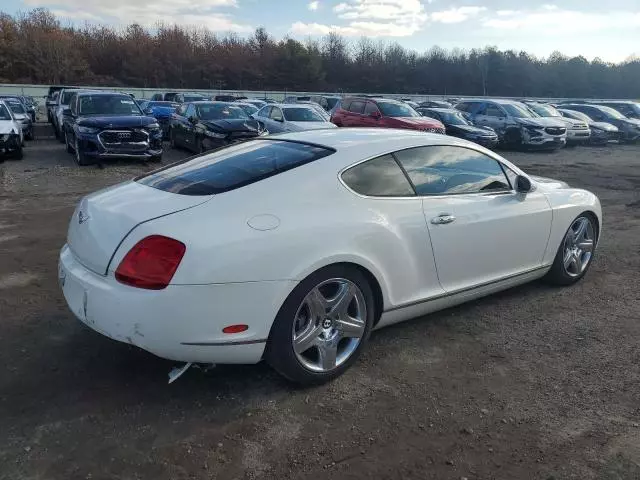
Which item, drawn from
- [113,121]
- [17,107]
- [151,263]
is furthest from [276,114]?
[151,263]

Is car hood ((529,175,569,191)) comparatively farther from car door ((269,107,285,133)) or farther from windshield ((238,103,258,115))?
windshield ((238,103,258,115))

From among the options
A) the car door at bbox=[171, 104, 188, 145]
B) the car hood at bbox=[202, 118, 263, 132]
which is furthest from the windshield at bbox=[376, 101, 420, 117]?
the car door at bbox=[171, 104, 188, 145]

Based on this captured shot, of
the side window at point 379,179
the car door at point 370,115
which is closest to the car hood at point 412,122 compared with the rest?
the car door at point 370,115

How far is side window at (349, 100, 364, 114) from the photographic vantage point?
18781mm

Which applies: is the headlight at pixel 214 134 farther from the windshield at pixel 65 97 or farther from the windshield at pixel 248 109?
the windshield at pixel 65 97

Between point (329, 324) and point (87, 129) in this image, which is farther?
point (87, 129)

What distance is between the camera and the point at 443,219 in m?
3.89

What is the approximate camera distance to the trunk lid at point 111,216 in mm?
3107

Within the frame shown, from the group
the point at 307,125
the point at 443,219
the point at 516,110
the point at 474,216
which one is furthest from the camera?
the point at 516,110

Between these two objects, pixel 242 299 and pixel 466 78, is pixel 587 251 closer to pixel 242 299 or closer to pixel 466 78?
pixel 242 299

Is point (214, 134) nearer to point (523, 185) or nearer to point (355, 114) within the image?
point (355, 114)

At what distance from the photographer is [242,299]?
2.97 metres

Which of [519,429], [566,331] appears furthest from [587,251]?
[519,429]

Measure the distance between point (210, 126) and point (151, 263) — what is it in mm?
12072
